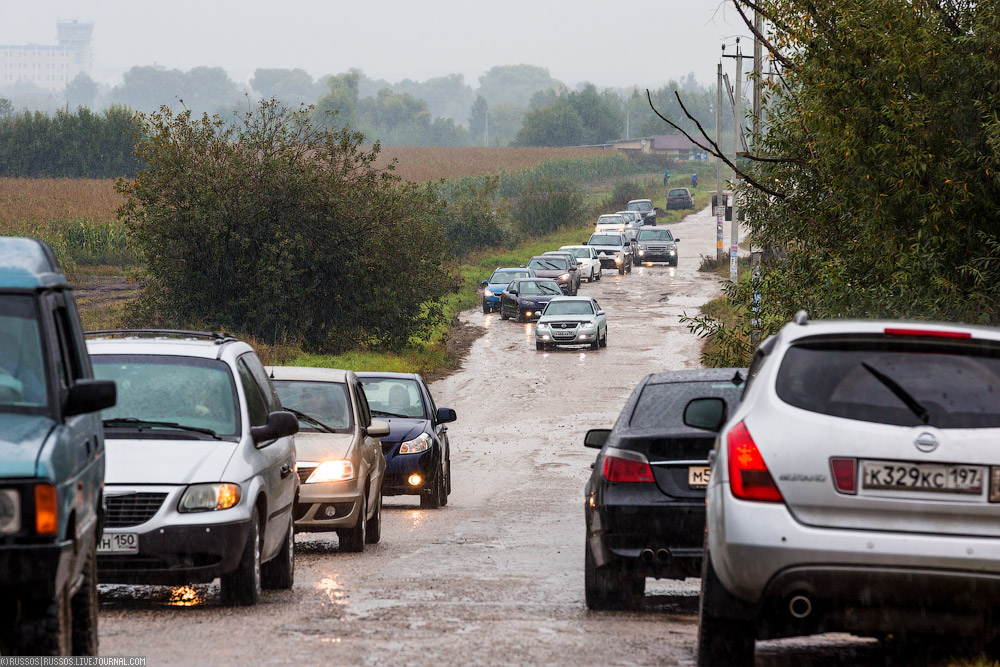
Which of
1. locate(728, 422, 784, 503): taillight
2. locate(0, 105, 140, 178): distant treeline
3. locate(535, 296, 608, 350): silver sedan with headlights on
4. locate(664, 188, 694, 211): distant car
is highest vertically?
locate(0, 105, 140, 178): distant treeline

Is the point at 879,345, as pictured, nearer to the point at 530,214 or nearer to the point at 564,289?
the point at 564,289

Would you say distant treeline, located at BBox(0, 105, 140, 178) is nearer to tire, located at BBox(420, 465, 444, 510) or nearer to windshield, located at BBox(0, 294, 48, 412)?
tire, located at BBox(420, 465, 444, 510)

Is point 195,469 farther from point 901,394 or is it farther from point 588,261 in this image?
point 588,261

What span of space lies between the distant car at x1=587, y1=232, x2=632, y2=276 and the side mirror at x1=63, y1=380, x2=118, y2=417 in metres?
58.8

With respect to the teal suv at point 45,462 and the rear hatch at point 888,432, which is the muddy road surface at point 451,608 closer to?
the teal suv at point 45,462

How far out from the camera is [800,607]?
19.4 feet

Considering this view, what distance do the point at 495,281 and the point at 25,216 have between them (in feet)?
58.8

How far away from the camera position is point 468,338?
148ft

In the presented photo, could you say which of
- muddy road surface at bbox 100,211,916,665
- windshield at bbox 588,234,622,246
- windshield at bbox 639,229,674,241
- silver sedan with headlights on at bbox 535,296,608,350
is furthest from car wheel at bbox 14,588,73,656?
windshield at bbox 639,229,674,241

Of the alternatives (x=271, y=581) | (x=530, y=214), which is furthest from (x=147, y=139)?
(x=530, y=214)

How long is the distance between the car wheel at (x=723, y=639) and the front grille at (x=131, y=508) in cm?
377

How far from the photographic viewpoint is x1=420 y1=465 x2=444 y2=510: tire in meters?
17.2

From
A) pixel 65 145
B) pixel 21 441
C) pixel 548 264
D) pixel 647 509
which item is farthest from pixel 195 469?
pixel 65 145

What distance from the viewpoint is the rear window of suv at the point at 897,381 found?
5.76 meters
